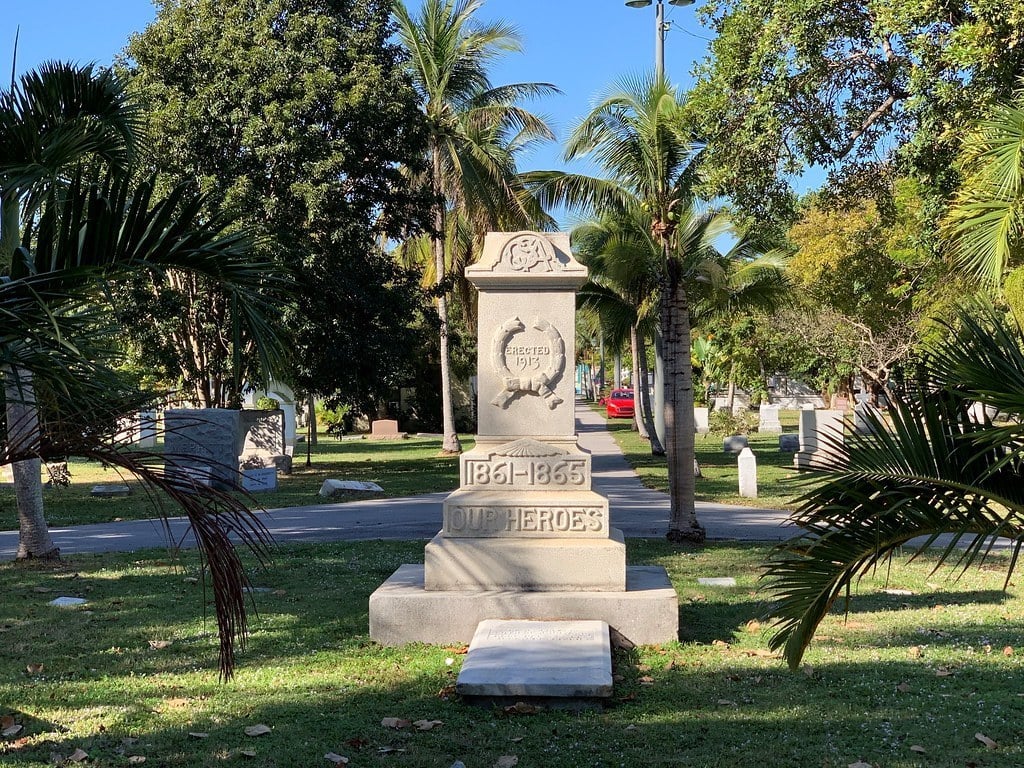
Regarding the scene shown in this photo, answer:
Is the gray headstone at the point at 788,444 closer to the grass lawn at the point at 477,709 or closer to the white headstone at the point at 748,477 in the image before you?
the white headstone at the point at 748,477

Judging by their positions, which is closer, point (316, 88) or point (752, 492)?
point (752, 492)

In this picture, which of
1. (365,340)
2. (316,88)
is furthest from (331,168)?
(365,340)

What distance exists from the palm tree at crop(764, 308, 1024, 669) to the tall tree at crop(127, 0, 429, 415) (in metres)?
16.7

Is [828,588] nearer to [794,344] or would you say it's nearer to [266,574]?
[266,574]

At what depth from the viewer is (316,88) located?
2091cm

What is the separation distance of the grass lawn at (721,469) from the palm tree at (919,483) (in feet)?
18.9

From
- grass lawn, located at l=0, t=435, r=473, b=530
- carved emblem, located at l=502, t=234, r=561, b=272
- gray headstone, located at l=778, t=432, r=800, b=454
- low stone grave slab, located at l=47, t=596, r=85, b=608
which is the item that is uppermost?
carved emblem, located at l=502, t=234, r=561, b=272

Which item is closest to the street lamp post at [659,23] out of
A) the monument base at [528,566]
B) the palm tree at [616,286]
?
the palm tree at [616,286]

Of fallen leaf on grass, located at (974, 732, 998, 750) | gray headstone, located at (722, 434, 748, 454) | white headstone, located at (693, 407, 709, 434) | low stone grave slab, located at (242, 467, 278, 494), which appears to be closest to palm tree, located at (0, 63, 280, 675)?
fallen leaf on grass, located at (974, 732, 998, 750)

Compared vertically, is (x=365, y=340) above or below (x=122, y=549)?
above

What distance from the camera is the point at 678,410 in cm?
1269

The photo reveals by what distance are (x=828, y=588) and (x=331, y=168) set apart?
17699mm

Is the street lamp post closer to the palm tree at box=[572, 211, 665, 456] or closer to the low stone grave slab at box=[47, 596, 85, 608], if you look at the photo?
the palm tree at box=[572, 211, 665, 456]

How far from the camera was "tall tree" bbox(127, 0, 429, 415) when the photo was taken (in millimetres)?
20625
